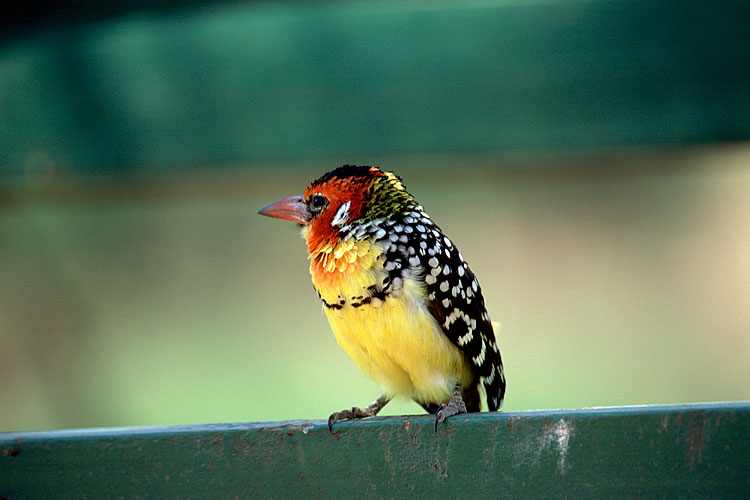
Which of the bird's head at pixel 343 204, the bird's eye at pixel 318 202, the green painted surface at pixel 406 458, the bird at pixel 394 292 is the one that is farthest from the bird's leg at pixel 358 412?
the bird's eye at pixel 318 202

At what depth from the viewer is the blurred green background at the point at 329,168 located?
118 inches

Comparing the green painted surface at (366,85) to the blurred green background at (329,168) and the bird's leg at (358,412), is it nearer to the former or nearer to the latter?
the blurred green background at (329,168)

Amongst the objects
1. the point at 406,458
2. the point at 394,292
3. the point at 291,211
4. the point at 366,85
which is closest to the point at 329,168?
the point at 366,85

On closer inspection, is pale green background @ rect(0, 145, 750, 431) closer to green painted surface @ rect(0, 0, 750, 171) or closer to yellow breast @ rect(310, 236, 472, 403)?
green painted surface @ rect(0, 0, 750, 171)

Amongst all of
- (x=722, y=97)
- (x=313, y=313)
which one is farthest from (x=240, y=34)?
(x=722, y=97)

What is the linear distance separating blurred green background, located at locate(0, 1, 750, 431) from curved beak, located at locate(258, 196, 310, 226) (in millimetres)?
979

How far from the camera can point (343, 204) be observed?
199cm

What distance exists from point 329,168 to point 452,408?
1760mm

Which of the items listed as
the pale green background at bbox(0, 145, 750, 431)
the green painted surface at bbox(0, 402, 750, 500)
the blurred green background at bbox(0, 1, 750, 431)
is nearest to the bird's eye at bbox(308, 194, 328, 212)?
the green painted surface at bbox(0, 402, 750, 500)

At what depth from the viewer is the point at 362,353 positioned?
1948mm

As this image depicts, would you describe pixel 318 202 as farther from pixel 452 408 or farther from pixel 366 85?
pixel 366 85

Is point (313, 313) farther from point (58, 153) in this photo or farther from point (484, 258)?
point (58, 153)

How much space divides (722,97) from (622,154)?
417mm

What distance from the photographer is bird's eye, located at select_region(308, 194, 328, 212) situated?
6.63 feet
